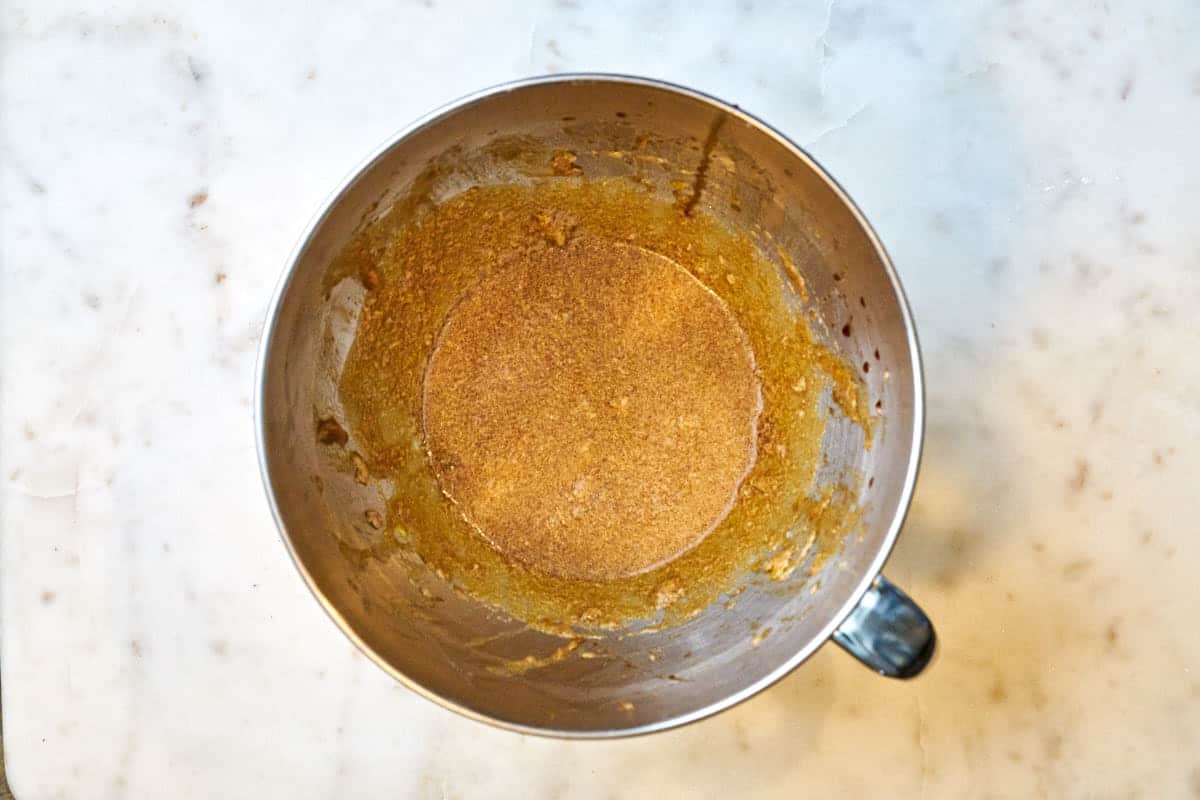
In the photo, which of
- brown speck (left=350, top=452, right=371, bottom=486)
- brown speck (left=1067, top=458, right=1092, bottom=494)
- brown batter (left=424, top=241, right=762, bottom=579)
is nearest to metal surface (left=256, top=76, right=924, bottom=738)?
brown speck (left=350, top=452, right=371, bottom=486)

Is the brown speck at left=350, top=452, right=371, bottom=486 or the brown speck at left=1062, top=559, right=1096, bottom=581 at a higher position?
the brown speck at left=1062, top=559, right=1096, bottom=581

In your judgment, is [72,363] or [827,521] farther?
[72,363]

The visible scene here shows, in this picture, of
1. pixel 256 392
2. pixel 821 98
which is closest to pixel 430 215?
pixel 256 392

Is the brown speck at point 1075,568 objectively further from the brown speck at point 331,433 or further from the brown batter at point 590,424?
the brown speck at point 331,433

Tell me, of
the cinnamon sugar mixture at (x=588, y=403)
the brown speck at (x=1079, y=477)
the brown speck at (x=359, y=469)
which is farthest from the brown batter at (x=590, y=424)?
the brown speck at (x=1079, y=477)

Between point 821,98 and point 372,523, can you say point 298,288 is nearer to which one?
point 372,523

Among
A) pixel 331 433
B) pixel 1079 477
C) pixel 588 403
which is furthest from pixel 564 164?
pixel 1079 477

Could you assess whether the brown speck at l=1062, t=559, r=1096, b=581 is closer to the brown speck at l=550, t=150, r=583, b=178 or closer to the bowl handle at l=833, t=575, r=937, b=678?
the bowl handle at l=833, t=575, r=937, b=678
